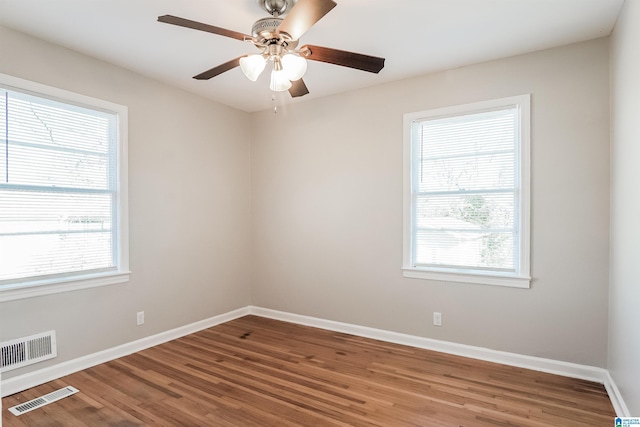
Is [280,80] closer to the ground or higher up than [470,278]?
higher up

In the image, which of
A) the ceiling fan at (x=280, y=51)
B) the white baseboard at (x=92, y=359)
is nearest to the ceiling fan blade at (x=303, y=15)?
the ceiling fan at (x=280, y=51)

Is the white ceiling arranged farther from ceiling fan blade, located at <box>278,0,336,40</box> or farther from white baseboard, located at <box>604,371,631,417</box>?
white baseboard, located at <box>604,371,631,417</box>

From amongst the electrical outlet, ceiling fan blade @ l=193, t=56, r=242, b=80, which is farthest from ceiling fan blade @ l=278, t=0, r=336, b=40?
the electrical outlet

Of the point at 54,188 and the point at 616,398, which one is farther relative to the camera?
the point at 54,188

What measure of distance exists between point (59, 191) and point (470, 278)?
3636 mm

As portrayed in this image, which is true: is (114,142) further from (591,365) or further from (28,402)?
(591,365)

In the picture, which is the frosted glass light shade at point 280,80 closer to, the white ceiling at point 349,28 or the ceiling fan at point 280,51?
the ceiling fan at point 280,51

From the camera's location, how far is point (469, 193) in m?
3.50

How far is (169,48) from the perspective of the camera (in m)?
3.12

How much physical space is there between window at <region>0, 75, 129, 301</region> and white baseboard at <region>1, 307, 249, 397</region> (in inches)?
24.4

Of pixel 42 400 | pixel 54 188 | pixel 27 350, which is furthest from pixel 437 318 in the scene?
pixel 54 188

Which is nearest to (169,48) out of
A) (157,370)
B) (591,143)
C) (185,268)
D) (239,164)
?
(239,164)

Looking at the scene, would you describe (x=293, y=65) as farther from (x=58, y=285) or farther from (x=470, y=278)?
(x=58, y=285)

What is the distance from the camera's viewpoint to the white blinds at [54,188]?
2.84 m
